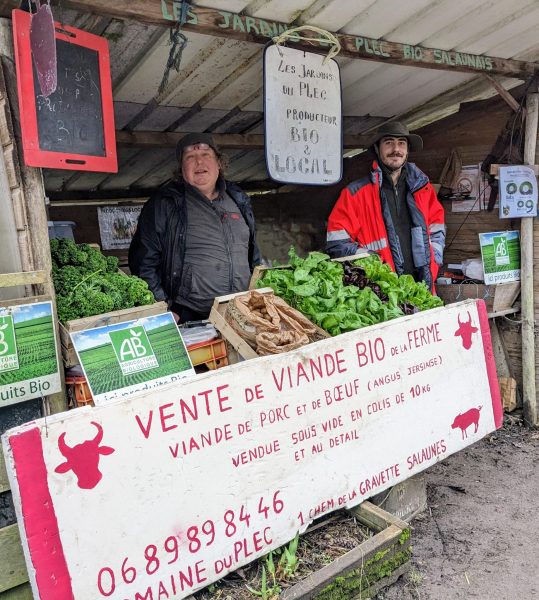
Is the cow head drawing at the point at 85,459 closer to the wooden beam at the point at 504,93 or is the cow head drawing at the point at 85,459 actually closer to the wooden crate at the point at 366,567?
the wooden crate at the point at 366,567

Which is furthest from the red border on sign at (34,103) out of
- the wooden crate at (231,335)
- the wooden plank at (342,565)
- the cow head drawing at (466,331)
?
the cow head drawing at (466,331)

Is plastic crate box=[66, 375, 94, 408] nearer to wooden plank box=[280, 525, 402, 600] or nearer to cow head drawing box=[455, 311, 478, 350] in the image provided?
wooden plank box=[280, 525, 402, 600]

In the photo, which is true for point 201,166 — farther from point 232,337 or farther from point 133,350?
point 133,350

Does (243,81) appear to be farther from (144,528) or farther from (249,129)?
(144,528)

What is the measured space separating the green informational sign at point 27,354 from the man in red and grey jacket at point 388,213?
2.74 metres

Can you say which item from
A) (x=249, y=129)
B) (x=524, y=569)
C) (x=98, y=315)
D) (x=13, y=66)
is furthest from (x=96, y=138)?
(x=524, y=569)

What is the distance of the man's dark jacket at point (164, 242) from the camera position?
385cm

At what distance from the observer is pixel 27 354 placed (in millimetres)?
2303

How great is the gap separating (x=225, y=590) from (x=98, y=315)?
4.72 ft

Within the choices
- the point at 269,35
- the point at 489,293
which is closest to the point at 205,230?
the point at 269,35

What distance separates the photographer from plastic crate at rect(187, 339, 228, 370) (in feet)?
9.34

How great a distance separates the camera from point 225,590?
2410 millimetres

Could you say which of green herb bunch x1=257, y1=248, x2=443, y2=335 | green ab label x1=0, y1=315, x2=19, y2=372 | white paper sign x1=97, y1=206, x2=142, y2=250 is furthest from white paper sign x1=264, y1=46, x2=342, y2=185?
white paper sign x1=97, y1=206, x2=142, y2=250

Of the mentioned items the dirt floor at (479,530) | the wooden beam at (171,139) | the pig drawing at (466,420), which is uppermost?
the wooden beam at (171,139)
